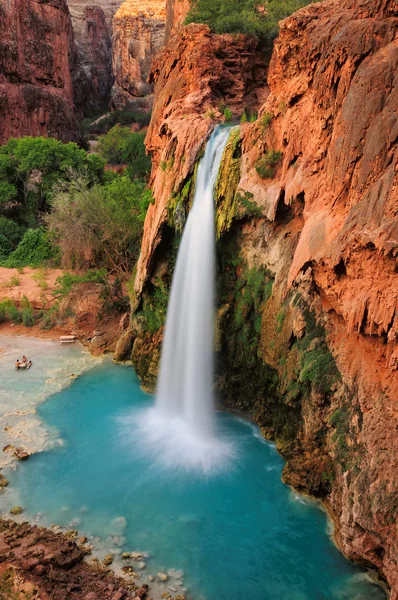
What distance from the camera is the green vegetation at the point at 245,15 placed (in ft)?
61.9

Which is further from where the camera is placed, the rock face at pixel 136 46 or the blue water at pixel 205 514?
the rock face at pixel 136 46

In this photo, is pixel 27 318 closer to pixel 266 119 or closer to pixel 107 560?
pixel 266 119

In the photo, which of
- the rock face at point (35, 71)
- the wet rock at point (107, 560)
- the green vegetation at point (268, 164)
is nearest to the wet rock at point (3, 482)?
the wet rock at point (107, 560)

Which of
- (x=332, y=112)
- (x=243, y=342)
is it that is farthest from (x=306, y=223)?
(x=243, y=342)

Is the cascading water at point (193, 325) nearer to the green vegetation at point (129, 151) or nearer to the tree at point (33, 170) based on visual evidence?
the tree at point (33, 170)

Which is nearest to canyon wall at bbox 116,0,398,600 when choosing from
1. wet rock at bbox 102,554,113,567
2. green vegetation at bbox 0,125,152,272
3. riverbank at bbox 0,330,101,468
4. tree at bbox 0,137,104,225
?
riverbank at bbox 0,330,101,468

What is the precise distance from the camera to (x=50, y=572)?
25.7 feet

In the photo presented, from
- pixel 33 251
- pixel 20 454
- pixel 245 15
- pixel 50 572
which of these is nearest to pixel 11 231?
pixel 33 251

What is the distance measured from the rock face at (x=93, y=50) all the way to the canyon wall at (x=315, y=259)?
47.9 meters

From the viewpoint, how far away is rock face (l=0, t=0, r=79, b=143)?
37.3 metres

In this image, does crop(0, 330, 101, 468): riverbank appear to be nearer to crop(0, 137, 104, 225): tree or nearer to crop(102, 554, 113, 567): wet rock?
crop(102, 554, 113, 567): wet rock

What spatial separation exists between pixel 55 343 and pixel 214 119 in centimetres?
989

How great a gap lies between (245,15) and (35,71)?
83.9 feet

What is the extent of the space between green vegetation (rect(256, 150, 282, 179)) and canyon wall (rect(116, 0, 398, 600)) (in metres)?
0.03
